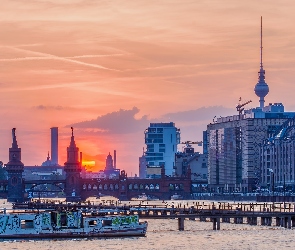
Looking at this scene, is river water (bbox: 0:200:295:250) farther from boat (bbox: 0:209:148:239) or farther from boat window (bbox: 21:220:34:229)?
boat window (bbox: 21:220:34:229)

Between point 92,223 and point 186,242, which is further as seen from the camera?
point 92,223

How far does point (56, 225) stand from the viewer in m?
160

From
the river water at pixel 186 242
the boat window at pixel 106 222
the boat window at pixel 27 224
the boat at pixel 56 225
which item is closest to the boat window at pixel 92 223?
the boat at pixel 56 225

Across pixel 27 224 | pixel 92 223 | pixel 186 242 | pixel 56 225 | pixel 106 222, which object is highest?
pixel 106 222

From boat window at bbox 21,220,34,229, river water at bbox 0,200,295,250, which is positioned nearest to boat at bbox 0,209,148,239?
boat window at bbox 21,220,34,229

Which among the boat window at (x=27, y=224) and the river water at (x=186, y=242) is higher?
the boat window at (x=27, y=224)

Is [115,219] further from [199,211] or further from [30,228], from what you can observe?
[199,211]

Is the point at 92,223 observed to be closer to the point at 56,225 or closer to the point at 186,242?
the point at 56,225

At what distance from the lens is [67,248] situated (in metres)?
149

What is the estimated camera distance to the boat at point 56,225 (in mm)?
158750

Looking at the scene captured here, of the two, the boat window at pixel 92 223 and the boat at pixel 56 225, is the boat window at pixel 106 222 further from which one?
the boat window at pixel 92 223

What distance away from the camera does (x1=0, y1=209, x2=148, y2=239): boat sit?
158750 mm

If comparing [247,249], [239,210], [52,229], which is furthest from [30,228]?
[239,210]

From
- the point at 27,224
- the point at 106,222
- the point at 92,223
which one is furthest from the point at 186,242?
the point at 27,224
